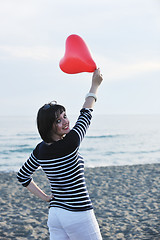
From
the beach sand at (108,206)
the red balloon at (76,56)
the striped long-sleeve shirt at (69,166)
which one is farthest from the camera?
the beach sand at (108,206)

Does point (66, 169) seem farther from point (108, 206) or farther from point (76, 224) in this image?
point (108, 206)

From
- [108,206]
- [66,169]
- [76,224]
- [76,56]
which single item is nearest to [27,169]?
[66,169]

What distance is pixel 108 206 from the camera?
570 cm

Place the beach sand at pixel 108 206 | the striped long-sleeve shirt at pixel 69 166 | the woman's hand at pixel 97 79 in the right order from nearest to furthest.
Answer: the striped long-sleeve shirt at pixel 69 166
the woman's hand at pixel 97 79
the beach sand at pixel 108 206

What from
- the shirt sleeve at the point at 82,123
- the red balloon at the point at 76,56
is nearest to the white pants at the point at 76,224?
the shirt sleeve at the point at 82,123

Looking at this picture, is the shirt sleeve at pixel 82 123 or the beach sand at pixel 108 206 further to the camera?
the beach sand at pixel 108 206

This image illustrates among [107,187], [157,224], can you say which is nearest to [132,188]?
[107,187]

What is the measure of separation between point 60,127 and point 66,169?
239 mm

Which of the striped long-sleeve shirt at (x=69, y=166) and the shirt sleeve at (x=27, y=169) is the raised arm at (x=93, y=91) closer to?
the striped long-sleeve shirt at (x=69, y=166)

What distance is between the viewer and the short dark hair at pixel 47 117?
1.69 meters

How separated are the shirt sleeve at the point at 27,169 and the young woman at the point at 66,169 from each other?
0.16m

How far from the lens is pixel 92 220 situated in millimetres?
1703

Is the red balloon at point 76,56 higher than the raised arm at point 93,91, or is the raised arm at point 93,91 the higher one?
the red balloon at point 76,56

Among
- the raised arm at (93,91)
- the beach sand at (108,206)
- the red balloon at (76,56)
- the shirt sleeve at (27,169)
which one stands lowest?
the beach sand at (108,206)
